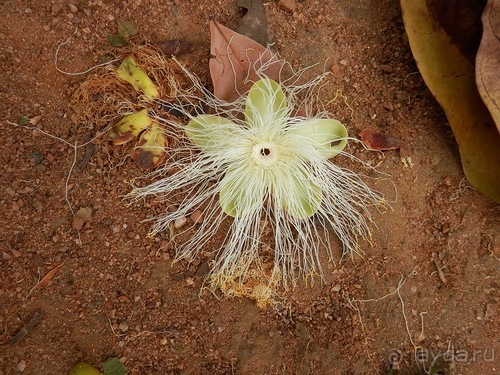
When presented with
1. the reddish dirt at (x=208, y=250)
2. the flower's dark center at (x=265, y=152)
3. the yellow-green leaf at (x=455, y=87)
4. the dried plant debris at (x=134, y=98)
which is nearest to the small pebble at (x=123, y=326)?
the reddish dirt at (x=208, y=250)

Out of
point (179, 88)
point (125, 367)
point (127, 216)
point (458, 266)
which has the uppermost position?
point (179, 88)

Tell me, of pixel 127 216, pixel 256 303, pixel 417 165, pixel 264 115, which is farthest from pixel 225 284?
pixel 417 165

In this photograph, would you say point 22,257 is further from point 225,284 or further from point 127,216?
point 225,284

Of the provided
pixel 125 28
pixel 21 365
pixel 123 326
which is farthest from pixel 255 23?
pixel 21 365

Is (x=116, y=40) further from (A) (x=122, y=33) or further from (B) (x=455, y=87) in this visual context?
(B) (x=455, y=87)

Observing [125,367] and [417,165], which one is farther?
[417,165]

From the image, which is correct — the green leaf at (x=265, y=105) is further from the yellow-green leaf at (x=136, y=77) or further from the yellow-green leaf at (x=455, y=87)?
the yellow-green leaf at (x=455, y=87)

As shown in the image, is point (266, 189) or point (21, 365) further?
point (266, 189)
